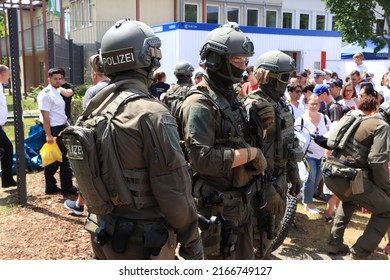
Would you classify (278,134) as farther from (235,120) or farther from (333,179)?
(333,179)

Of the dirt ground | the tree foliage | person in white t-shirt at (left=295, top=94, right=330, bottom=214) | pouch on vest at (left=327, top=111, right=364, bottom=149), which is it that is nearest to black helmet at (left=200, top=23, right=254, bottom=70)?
pouch on vest at (left=327, top=111, right=364, bottom=149)

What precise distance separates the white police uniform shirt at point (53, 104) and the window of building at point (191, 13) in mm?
20902

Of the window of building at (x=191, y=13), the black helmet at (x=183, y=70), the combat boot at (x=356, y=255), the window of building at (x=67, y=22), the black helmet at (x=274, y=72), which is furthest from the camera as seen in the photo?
the window of building at (x=67, y=22)

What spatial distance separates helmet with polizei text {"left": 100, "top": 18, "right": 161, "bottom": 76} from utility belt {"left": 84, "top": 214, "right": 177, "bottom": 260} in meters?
0.86

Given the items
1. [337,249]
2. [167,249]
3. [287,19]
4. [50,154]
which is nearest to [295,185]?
[337,249]

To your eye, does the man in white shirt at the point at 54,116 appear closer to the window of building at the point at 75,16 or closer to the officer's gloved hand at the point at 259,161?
the officer's gloved hand at the point at 259,161

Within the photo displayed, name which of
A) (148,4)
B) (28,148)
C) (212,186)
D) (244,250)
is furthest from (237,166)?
(148,4)

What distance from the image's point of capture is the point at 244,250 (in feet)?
10.9

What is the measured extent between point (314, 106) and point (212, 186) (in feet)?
11.9

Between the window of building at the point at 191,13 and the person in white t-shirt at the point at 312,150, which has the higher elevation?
the window of building at the point at 191,13

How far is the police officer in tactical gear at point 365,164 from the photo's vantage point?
4285mm

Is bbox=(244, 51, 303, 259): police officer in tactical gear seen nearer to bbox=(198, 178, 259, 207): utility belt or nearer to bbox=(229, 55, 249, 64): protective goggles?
bbox=(198, 178, 259, 207): utility belt

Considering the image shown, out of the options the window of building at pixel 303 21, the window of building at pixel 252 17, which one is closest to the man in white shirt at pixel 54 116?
the window of building at pixel 252 17

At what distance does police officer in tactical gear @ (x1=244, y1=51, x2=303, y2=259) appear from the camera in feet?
12.0
